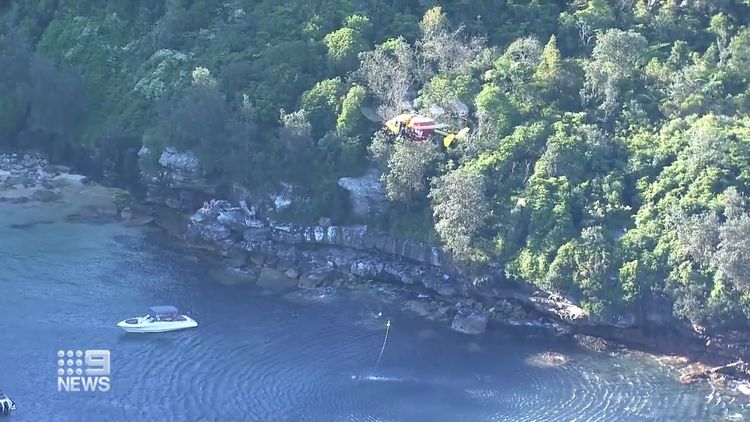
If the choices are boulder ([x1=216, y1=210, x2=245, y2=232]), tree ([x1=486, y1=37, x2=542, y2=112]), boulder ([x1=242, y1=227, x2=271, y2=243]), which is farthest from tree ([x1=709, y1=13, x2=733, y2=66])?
boulder ([x1=216, y1=210, x2=245, y2=232])

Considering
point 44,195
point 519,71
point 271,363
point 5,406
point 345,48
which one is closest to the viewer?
point 5,406

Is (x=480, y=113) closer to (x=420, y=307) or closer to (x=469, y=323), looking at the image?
(x=420, y=307)

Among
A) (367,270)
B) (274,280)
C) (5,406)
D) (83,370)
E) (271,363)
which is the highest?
(367,270)

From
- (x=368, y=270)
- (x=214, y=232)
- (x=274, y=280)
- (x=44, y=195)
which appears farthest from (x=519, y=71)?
(x=44, y=195)

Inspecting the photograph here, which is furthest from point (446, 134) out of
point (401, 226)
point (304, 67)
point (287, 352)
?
point (287, 352)

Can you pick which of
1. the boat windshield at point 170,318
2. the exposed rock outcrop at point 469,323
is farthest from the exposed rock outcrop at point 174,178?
the exposed rock outcrop at point 469,323

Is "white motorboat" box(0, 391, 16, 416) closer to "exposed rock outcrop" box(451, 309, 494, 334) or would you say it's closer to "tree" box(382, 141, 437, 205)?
"exposed rock outcrop" box(451, 309, 494, 334)
